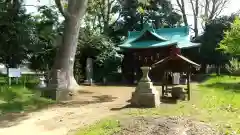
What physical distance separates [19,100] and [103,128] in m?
5.95

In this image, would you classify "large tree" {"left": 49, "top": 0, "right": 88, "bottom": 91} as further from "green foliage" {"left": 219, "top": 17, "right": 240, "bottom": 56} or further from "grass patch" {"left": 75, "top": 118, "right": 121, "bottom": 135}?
"green foliage" {"left": 219, "top": 17, "right": 240, "bottom": 56}

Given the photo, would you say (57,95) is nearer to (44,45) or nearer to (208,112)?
(208,112)

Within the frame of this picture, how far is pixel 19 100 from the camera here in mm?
12227

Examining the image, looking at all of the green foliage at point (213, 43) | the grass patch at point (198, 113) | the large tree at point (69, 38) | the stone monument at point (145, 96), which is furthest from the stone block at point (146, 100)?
the green foliage at point (213, 43)

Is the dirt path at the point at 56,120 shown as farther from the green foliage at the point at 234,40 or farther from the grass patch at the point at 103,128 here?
the green foliage at the point at 234,40

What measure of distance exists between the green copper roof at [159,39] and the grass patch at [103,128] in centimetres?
1526

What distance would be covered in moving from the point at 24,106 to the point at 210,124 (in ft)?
23.1

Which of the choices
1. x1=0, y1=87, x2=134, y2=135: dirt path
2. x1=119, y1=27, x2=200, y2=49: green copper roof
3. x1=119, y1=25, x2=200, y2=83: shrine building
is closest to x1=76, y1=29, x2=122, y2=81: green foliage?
x1=119, y1=25, x2=200, y2=83: shrine building

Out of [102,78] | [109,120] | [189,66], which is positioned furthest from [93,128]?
[102,78]

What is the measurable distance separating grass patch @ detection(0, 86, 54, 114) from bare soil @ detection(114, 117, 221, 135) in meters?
4.79

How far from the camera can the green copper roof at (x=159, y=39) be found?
912 inches

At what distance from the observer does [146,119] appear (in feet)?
26.7

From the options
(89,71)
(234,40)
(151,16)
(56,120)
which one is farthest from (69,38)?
(151,16)

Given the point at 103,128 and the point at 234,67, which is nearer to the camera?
the point at 103,128
